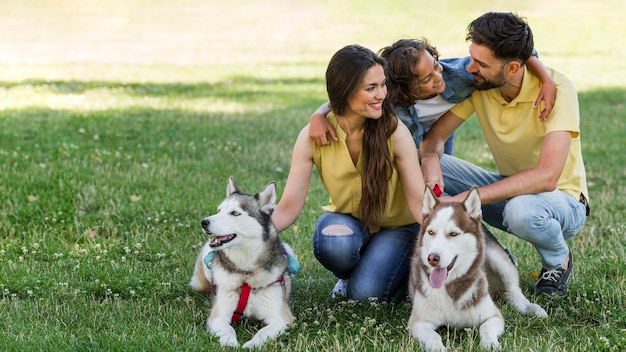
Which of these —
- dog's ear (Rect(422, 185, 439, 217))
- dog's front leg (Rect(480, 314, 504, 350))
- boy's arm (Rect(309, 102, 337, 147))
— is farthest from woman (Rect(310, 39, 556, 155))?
dog's front leg (Rect(480, 314, 504, 350))

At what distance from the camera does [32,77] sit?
1784cm

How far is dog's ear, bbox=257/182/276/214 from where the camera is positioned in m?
4.95

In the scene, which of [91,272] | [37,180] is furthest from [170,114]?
[91,272]

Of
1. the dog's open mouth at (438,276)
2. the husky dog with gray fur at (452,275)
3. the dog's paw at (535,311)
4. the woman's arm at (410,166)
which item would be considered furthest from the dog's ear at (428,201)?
the dog's paw at (535,311)

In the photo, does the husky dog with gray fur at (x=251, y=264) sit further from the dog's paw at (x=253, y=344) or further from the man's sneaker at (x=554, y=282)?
the man's sneaker at (x=554, y=282)

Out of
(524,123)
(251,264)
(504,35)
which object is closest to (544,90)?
(524,123)

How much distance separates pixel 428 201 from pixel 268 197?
1.01 m

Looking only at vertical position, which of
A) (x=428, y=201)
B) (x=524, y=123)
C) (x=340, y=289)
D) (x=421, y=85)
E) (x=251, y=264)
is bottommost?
(x=340, y=289)

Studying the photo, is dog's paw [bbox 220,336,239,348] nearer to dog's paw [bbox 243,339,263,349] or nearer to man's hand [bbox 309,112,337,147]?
dog's paw [bbox 243,339,263,349]

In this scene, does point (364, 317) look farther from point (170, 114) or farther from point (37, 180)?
point (170, 114)

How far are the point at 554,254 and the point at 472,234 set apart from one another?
1.14 meters

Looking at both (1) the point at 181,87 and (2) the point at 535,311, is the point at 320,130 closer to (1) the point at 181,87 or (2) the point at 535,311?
(2) the point at 535,311

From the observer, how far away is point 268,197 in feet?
16.3

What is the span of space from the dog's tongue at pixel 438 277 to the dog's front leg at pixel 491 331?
14.8 inches
